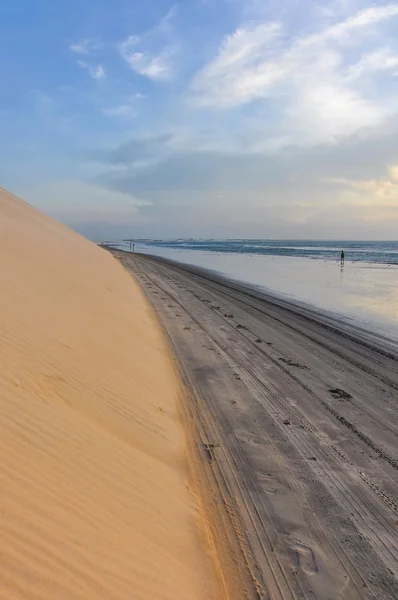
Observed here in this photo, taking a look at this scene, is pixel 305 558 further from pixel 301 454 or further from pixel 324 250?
pixel 324 250

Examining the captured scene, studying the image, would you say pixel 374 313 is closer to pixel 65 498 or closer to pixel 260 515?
pixel 260 515

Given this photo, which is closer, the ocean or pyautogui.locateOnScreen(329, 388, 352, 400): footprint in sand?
pyautogui.locateOnScreen(329, 388, 352, 400): footprint in sand

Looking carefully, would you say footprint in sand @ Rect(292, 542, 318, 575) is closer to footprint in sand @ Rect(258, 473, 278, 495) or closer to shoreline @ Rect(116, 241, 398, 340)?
footprint in sand @ Rect(258, 473, 278, 495)

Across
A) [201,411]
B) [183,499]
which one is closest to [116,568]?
[183,499]

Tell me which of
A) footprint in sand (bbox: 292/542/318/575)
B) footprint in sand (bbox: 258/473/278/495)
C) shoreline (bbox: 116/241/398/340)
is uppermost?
shoreline (bbox: 116/241/398/340)

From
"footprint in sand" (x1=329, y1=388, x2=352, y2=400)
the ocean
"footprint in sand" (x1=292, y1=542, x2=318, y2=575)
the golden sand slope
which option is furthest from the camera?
the ocean

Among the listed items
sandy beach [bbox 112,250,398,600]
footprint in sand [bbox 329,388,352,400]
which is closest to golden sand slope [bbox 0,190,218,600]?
sandy beach [bbox 112,250,398,600]
